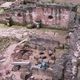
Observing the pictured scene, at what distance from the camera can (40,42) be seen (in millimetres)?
15742

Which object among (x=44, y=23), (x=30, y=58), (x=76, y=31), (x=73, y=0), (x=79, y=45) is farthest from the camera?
(x=73, y=0)

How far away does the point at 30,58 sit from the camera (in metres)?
14.6

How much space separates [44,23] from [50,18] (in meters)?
0.62

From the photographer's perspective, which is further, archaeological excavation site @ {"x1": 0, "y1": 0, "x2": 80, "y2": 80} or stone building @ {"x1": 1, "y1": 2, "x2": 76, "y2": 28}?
stone building @ {"x1": 1, "y1": 2, "x2": 76, "y2": 28}

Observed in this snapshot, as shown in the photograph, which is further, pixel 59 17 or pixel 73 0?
pixel 73 0

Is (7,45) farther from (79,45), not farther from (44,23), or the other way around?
(79,45)

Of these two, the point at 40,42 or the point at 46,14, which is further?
the point at 46,14

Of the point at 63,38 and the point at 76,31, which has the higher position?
the point at 76,31

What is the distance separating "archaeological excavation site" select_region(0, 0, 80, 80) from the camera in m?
11.5

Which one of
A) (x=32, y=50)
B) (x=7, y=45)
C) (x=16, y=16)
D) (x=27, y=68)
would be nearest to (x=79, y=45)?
(x=27, y=68)

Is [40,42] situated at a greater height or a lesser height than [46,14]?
lesser

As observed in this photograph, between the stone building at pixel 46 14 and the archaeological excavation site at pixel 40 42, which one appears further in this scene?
the stone building at pixel 46 14

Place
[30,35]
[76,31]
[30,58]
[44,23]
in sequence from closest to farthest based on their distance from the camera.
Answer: [76,31] < [30,58] < [30,35] < [44,23]

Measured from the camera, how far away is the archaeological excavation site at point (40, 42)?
11484mm
